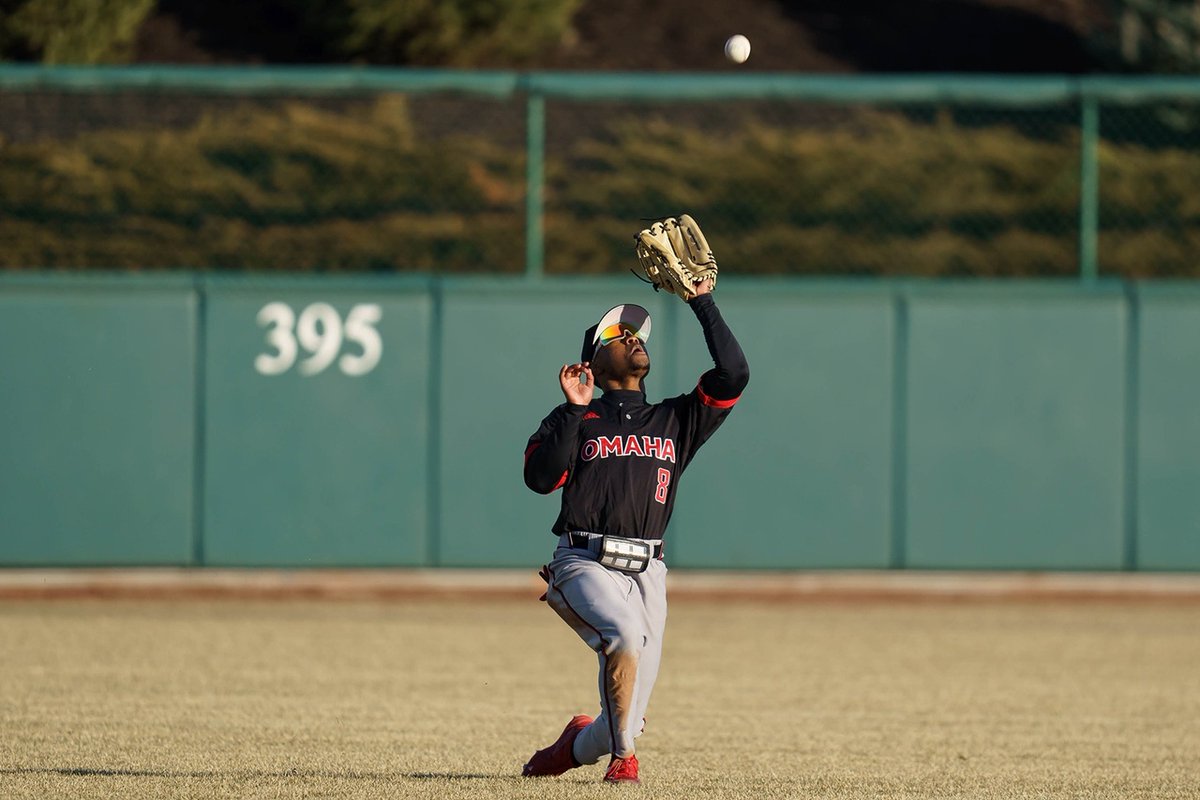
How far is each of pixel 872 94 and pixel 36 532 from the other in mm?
6416

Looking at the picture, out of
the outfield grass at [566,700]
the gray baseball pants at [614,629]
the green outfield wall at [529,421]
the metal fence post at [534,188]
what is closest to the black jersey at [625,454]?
the gray baseball pants at [614,629]

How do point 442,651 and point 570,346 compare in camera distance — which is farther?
point 570,346

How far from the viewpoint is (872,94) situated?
44.6ft

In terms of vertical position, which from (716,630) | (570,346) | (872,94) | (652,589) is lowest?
(716,630)

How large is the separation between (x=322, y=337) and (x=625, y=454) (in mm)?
7123

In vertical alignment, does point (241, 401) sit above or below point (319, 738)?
above

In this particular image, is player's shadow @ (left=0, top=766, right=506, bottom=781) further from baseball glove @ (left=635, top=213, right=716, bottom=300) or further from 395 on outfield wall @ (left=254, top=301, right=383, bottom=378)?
395 on outfield wall @ (left=254, top=301, right=383, bottom=378)

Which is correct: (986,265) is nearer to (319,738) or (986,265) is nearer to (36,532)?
(36,532)

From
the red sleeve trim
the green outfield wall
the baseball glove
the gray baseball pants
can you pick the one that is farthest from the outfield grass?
the baseball glove

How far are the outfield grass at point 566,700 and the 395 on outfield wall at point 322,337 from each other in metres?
1.70

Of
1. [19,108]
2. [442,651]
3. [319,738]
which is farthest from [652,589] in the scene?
[19,108]

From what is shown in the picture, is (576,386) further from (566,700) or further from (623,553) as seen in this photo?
(566,700)

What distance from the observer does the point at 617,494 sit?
21.0ft

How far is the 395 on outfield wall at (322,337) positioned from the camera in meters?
13.2
